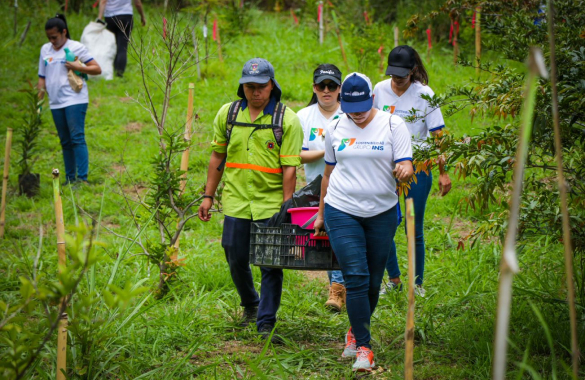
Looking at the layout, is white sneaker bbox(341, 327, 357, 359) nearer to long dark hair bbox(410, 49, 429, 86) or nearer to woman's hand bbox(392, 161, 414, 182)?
woman's hand bbox(392, 161, 414, 182)

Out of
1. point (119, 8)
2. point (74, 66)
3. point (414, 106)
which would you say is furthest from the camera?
point (119, 8)

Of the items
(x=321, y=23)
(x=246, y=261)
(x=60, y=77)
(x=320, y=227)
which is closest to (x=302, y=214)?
(x=320, y=227)

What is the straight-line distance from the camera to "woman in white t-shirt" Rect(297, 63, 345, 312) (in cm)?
505

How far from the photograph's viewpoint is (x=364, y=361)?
392cm

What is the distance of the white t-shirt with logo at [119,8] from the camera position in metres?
12.2

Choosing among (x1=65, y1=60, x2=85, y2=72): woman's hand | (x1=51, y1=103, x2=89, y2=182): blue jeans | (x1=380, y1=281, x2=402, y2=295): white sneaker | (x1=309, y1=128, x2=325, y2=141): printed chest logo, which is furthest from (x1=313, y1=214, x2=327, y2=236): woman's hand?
(x1=65, y1=60, x2=85, y2=72): woman's hand

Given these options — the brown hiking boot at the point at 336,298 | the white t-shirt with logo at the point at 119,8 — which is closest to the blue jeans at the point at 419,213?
the brown hiking boot at the point at 336,298

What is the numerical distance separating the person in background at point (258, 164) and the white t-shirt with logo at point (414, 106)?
0.90m

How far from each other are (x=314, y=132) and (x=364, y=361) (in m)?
1.94

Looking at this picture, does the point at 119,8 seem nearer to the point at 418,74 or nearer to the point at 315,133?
the point at 315,133

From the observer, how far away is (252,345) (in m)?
4.55

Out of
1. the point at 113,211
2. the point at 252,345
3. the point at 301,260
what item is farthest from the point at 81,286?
the point at 113,211

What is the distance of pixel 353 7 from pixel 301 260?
39.3 ft

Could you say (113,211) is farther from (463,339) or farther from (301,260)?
(463,339)
